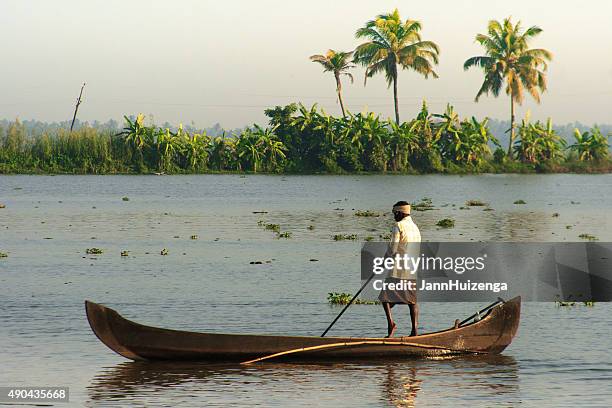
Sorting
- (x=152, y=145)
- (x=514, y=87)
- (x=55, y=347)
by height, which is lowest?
(x=55, y=347)

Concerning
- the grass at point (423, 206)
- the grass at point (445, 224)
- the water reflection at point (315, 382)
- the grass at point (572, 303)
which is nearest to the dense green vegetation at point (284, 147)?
the grass at point (423, 206)

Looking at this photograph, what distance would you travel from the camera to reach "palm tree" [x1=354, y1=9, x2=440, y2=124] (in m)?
120

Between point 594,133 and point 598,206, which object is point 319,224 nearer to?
point 598,206

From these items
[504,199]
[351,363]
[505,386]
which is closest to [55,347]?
[351,363]

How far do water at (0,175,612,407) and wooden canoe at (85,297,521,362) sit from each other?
0.70ft

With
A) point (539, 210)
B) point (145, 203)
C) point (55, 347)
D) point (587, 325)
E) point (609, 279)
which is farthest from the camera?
point (145, 203)

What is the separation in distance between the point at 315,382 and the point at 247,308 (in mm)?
8003

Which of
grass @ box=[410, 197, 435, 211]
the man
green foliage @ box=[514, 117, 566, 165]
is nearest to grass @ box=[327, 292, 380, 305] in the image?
the man

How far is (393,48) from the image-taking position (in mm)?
119625

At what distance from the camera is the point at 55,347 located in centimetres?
1952

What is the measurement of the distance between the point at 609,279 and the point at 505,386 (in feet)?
48.6

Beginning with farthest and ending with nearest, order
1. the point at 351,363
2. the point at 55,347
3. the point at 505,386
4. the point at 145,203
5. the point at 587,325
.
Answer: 1. the point at 145,203
2. the point at 587,325
3. the point at 55,347
4. the point at 351,363
5. the point at 505,386

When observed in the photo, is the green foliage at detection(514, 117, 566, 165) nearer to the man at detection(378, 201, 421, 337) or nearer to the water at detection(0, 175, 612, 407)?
the water at detection(0, 175, 612, 407)

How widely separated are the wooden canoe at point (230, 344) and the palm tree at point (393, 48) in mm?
103674
